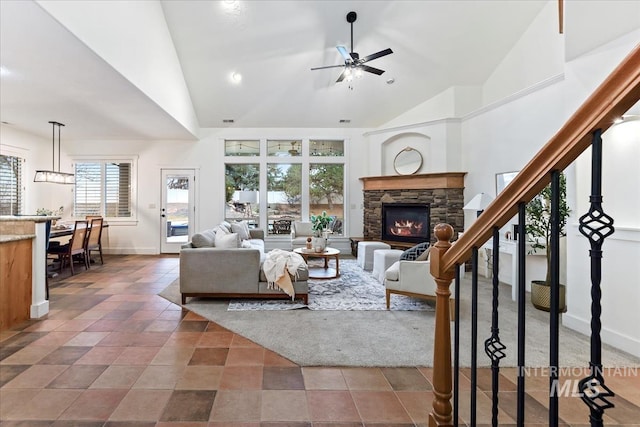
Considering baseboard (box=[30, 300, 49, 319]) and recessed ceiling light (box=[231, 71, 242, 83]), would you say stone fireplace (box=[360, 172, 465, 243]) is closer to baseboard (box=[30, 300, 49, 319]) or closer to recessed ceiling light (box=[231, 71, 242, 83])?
recessed ceiling light (box=[231, 71, 242, 83])

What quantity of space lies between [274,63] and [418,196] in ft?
12.5

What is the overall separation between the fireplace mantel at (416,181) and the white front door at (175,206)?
4136 millimetres

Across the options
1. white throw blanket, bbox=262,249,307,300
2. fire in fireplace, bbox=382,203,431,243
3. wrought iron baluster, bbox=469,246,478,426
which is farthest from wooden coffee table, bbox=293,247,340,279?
wrought iron baluster, bbox=469,246,478,426

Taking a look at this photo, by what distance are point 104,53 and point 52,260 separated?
4.76 meters

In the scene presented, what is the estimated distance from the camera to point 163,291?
4.25 meters

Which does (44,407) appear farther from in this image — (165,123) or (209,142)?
(209,142)

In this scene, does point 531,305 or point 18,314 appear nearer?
point 18,314

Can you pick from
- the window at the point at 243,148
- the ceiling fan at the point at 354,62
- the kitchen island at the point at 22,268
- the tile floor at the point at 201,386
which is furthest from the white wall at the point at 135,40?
the tile floor at the point at 201,386

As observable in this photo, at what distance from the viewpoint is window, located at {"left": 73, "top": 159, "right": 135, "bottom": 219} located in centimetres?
719

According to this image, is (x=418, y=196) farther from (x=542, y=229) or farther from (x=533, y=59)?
(x=533, y=59)

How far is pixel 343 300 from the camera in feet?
12.6

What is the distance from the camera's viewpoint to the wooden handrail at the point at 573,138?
0.69 metres

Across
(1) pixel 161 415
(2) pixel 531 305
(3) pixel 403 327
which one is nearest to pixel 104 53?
(1) pixel 161 415

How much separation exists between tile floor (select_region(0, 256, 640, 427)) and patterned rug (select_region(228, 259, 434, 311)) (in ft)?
2.40
